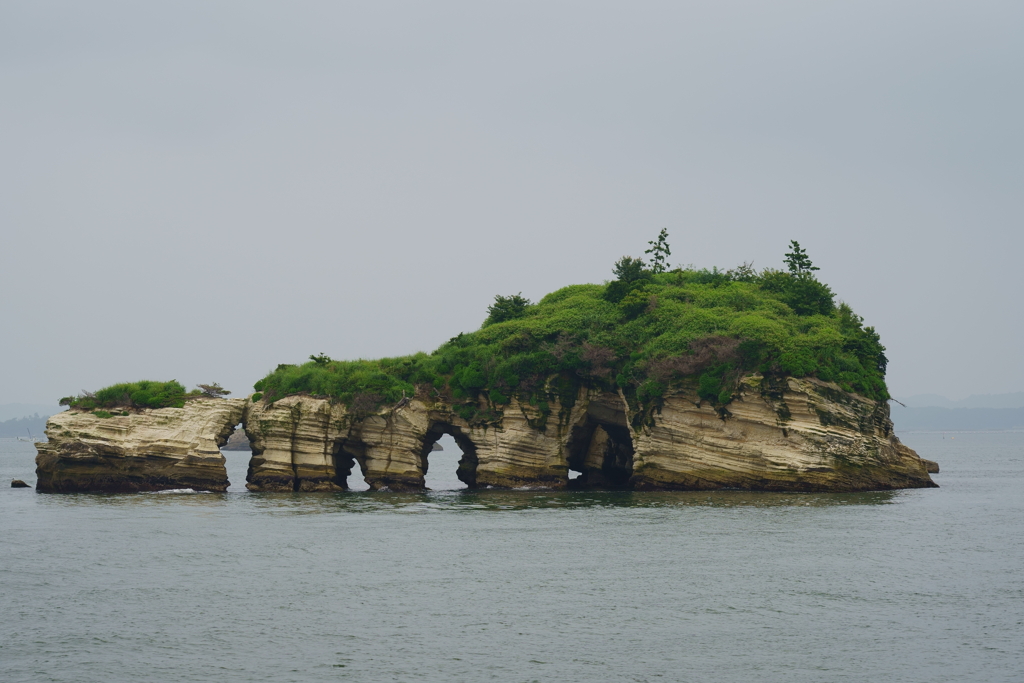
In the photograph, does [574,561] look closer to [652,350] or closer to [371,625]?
[371,625]

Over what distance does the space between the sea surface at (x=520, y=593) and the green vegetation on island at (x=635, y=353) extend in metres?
9.42

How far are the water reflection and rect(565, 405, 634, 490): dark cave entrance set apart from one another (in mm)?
6614

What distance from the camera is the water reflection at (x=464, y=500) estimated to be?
159 feet

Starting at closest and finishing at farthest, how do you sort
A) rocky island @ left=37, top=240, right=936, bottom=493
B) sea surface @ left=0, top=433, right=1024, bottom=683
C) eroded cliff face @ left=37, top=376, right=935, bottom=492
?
1. sea surface @ left=0, top=433, right=1024, bottom=683
2. eroded cliff face @ left=37, top=376, right=935, bottom=492
3. rocky island @ left=37, top=240, right=936, bottom=493

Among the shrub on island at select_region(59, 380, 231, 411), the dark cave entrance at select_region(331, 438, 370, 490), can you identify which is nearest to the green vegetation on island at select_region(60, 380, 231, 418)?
the shrub on island at select_region(59, 380, 231, 411)

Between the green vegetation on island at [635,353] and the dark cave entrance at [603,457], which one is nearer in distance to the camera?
the green vegetation on island at [635,353]

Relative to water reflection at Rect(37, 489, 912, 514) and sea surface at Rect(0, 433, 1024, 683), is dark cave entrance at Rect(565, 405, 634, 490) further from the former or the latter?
sea surface at Rect(0, 433, 1024, 683)

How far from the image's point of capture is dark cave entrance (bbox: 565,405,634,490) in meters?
64.0

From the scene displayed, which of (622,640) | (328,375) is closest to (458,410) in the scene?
(328,375)

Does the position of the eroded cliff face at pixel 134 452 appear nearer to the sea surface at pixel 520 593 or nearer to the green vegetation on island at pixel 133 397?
the green vegetation on island at pixel 133 397

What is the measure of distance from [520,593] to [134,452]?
110 ft

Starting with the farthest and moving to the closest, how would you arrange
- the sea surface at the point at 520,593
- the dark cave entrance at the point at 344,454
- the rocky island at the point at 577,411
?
the dark cave entrance at the point at 344,454 < the rocky island at the point at 577,411 < the sea surface at the point at 520,593

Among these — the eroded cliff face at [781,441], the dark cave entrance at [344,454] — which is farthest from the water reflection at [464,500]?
the dark cave entrance at [344,454]

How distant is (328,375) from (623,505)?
21.3m
